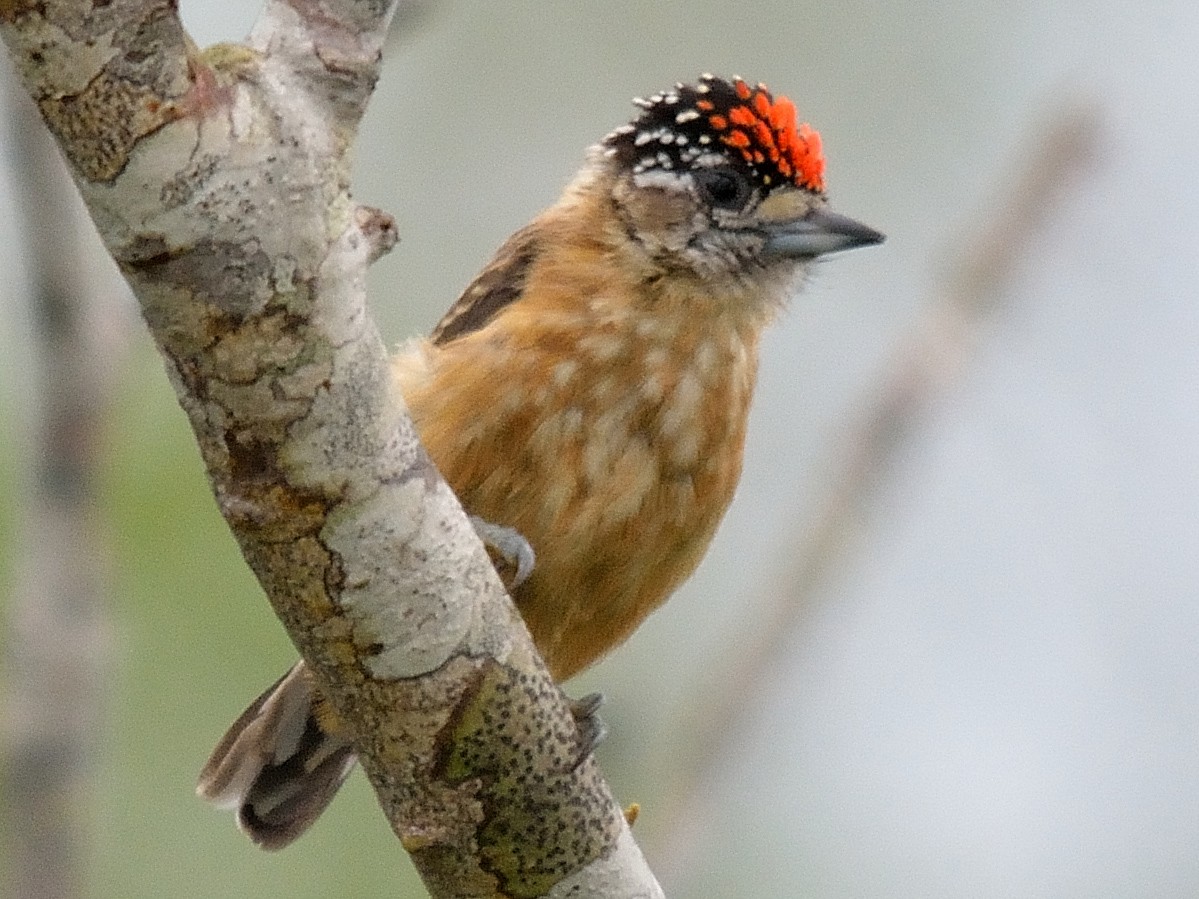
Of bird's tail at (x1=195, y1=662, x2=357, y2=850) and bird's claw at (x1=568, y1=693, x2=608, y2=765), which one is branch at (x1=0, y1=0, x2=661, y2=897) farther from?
bird's tail at (x1=195, y1=662, x2=357, y2=850)

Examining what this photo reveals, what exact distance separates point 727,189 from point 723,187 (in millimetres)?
11

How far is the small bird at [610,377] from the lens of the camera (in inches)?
160

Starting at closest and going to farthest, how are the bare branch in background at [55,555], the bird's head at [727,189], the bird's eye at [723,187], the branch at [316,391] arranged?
the branch at [316,391]
the bare branch in background at [55,555]
the bird's head at [727,189]
the bird's eye at [723,187]

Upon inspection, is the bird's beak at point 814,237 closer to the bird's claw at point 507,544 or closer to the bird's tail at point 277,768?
the bird's claw at point 507,544

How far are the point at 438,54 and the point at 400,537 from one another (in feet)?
26.9

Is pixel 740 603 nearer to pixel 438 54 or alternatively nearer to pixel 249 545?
pixel 438 54

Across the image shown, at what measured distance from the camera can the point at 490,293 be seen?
449cm

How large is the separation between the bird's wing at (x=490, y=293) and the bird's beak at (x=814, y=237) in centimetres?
56

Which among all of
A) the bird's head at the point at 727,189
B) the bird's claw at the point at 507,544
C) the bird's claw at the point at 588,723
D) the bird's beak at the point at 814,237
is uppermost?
the bird's head at the point at 727,189

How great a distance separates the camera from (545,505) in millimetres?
4047

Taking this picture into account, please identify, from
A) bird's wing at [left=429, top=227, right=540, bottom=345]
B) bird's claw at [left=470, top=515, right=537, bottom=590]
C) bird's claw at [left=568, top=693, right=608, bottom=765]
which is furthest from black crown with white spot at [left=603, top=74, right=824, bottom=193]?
bird's claw at [left=568, top=693, right=608, bottom=765]

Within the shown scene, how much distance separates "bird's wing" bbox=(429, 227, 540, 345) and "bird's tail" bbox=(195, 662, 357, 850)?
0.95 m

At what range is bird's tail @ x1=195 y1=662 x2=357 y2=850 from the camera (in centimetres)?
472

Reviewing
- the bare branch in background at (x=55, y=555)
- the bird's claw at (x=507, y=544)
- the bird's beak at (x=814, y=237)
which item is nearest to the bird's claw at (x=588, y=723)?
the bird's claw at (x=507, y=544)
